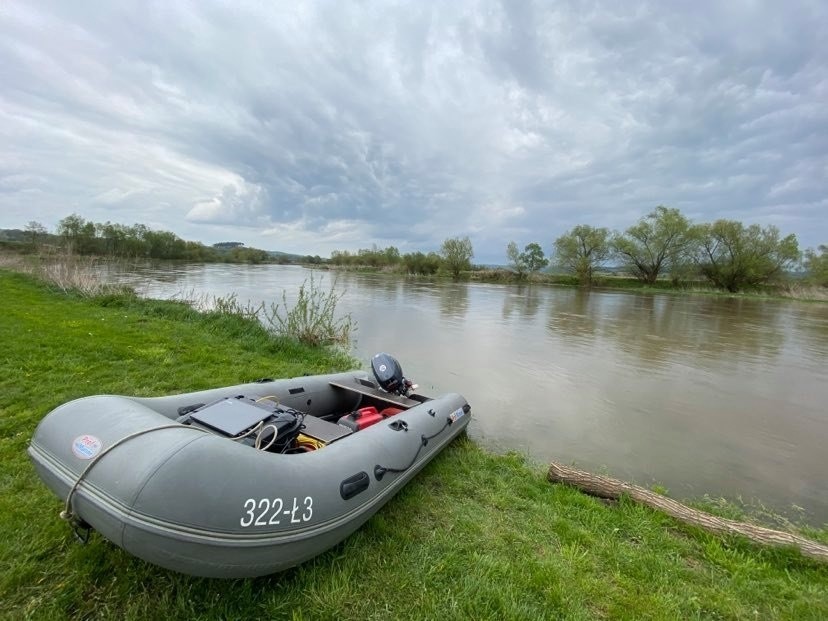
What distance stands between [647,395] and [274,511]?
593 cm

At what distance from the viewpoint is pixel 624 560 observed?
87.4 inches

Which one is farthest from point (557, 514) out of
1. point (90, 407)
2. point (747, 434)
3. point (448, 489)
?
point (747, 434)

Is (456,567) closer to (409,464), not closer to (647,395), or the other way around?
(409,464)

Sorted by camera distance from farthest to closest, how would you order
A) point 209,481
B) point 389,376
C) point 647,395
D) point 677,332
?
point 677,332, point 647,395, point 389,376, point 209,481

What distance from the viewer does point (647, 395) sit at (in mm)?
5977

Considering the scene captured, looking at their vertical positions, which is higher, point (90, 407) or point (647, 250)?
point (647, 250)

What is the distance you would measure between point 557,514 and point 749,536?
43.9 inches

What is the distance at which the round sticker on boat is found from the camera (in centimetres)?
162

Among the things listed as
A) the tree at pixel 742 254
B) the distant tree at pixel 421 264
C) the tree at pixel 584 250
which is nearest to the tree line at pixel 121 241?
the distant tree at pixel 421 264

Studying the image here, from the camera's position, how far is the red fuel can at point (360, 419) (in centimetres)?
302

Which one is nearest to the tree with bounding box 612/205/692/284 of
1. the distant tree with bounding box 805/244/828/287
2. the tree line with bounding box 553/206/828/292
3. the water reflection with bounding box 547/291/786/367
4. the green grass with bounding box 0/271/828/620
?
the tree line with bounding box 553/206/828/292

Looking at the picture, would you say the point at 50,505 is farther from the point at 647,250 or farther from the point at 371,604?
the point at 647,250

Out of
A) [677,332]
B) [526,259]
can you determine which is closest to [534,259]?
[526,259]

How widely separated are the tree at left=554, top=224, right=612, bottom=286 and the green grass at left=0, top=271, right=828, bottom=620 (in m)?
38.7
